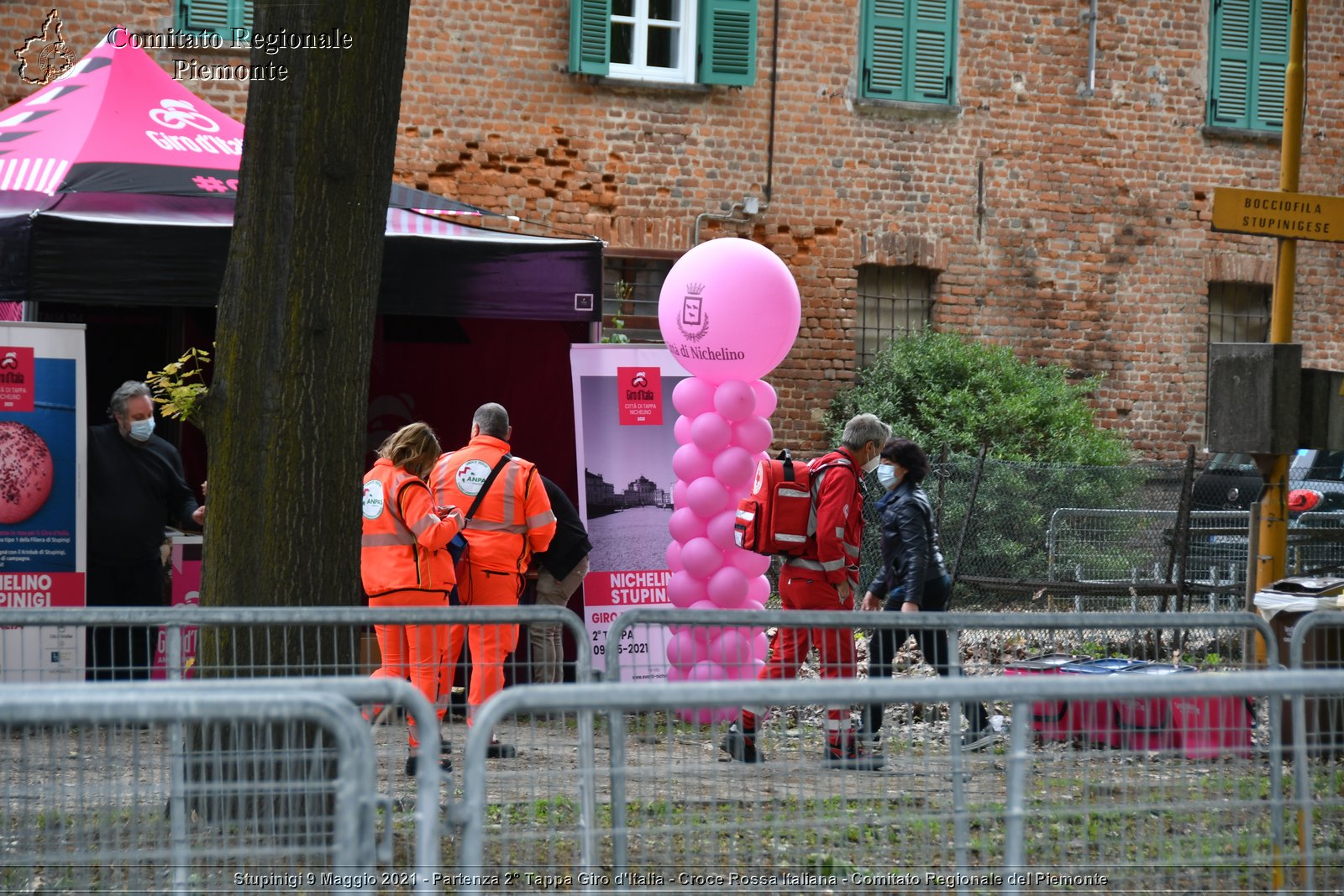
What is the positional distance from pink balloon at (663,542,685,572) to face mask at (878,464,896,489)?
4.63 ft

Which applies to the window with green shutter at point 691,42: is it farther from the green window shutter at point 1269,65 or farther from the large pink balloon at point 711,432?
the large pink balloon at point 711,432

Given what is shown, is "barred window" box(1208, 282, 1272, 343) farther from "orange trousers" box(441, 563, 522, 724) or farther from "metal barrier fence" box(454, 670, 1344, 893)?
"metal barrier fence" box(454, 670, 1344, 893)

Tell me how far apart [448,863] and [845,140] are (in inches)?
519

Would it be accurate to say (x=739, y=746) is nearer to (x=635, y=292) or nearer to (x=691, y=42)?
(x=635, y=292)

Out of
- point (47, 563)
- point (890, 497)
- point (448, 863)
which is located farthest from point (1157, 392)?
point (448, 863)

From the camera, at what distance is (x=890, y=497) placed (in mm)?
8109

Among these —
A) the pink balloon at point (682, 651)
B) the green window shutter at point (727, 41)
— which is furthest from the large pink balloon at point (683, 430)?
the green window shutter at point (727, 41)

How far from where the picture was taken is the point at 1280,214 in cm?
761

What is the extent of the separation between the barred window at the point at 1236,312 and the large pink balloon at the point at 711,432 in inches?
461

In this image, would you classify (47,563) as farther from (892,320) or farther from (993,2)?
(993,2)

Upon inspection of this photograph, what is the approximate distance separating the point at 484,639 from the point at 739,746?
237 centimetres

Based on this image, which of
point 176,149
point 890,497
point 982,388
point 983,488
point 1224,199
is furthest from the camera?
point 982,388

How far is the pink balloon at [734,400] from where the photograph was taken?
8.83m

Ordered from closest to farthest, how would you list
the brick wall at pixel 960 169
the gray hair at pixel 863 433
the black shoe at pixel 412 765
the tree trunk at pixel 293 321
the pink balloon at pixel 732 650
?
the black shoe at pixel 412 765 → the tree trunk at pixel 293 321 → the pink balloon at pixel 732 650 → the gray hair at pixel 863 433 → the brick wall at pixel 960 169
